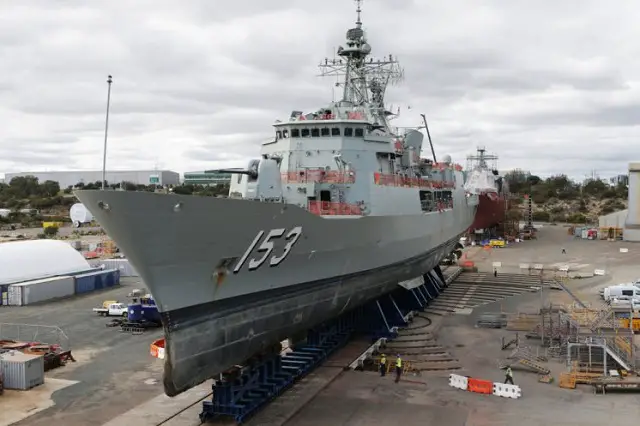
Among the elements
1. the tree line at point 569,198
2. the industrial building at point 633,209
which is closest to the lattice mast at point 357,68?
the industrial building at point 633,209

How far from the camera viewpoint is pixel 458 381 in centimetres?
1280

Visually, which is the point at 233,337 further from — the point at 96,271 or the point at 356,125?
the point at 96,271

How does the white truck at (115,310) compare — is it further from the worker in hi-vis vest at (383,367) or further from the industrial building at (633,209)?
the industrial building at (633,209)

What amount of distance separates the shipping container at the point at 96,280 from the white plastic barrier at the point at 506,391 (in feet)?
67.4

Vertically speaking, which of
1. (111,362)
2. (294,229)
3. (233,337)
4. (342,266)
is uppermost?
(294,229)

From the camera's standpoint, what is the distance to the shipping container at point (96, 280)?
26812mm

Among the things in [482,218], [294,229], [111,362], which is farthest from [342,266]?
[482,218]

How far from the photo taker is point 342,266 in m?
12.9

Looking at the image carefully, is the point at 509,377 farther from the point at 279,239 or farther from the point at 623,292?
the point at 623,292

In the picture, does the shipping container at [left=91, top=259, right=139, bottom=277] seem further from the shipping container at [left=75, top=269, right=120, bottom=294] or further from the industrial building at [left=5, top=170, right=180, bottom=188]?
the industrial building at [left=5, top=170, right=180, bottom=188]

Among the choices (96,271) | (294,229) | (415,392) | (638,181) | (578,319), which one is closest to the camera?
(294,229)

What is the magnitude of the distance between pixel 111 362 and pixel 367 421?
787 centimetres

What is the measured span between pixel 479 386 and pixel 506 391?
1.85 feet

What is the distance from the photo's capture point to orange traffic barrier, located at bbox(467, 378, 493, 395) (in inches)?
492
